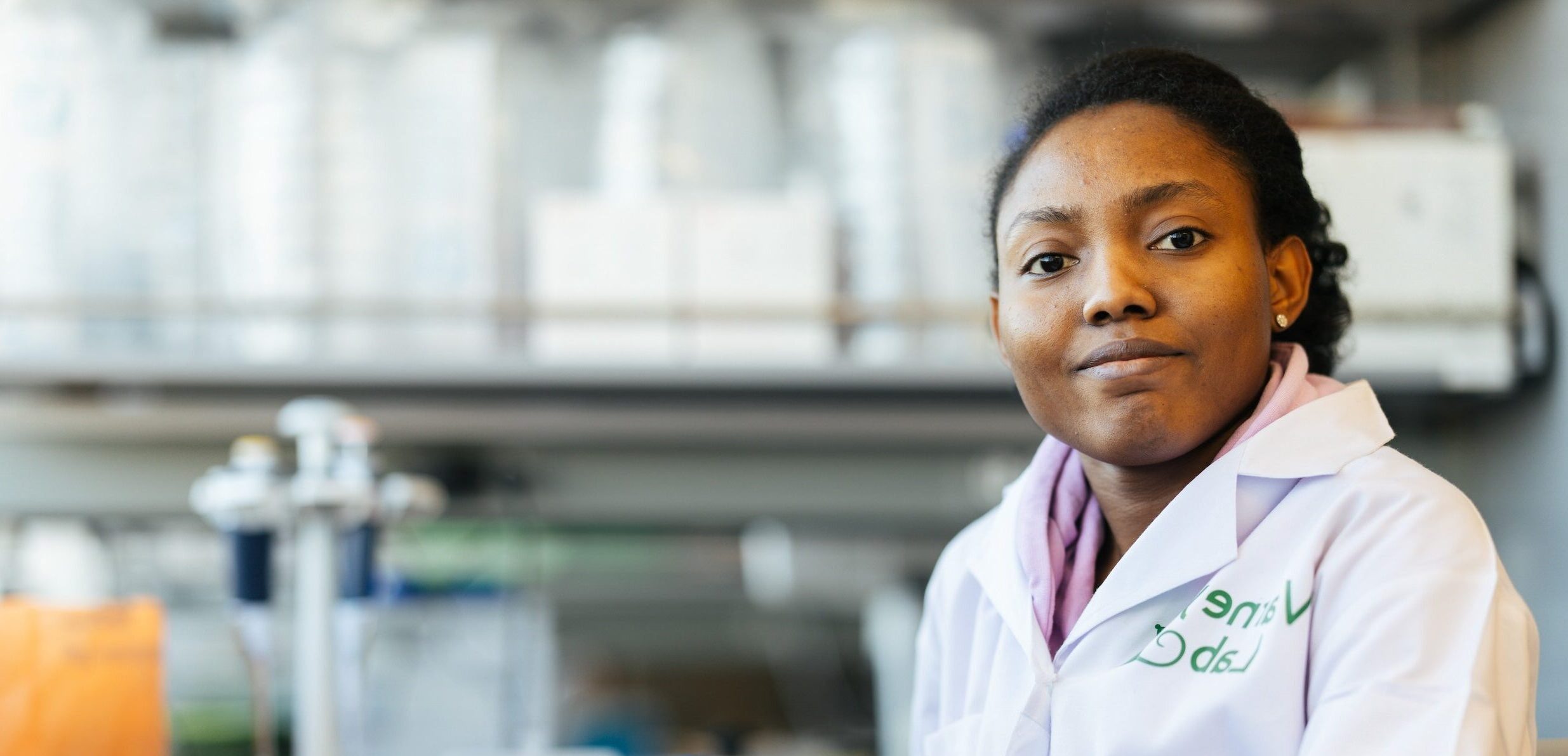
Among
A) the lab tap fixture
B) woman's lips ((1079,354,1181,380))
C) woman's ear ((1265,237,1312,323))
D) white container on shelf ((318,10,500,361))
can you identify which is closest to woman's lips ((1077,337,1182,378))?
woman's lips ((1079,354,1181,380))

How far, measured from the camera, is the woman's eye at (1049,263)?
773 millimetres

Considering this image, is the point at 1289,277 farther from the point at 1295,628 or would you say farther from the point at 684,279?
the point at 684,279

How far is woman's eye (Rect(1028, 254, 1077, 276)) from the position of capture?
0.77m

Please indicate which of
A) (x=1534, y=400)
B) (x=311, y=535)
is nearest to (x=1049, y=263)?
(x=311, y=535)

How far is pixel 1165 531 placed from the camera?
73 cm

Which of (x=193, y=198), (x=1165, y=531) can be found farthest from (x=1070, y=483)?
(x=193, y=198)

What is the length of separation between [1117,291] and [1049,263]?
71 millimetres

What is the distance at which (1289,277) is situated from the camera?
792mm

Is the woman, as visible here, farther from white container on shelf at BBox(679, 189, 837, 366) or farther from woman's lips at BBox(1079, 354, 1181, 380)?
white container on shelf at BBox(679, 189, 837, 366)

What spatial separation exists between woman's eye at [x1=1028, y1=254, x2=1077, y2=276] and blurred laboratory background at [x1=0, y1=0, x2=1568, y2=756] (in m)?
0.72

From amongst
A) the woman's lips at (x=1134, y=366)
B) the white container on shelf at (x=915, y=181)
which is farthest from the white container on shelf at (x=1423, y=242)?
the woman's lips at (x=1134, y=366)

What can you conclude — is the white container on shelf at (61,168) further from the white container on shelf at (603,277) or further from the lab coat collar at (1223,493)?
the lab coat collar at (1223,493)

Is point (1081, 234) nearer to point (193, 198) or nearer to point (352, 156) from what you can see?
point (352, 156)

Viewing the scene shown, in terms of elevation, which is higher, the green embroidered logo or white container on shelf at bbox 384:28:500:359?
white container on shelf at bbox 384:28:500:359
